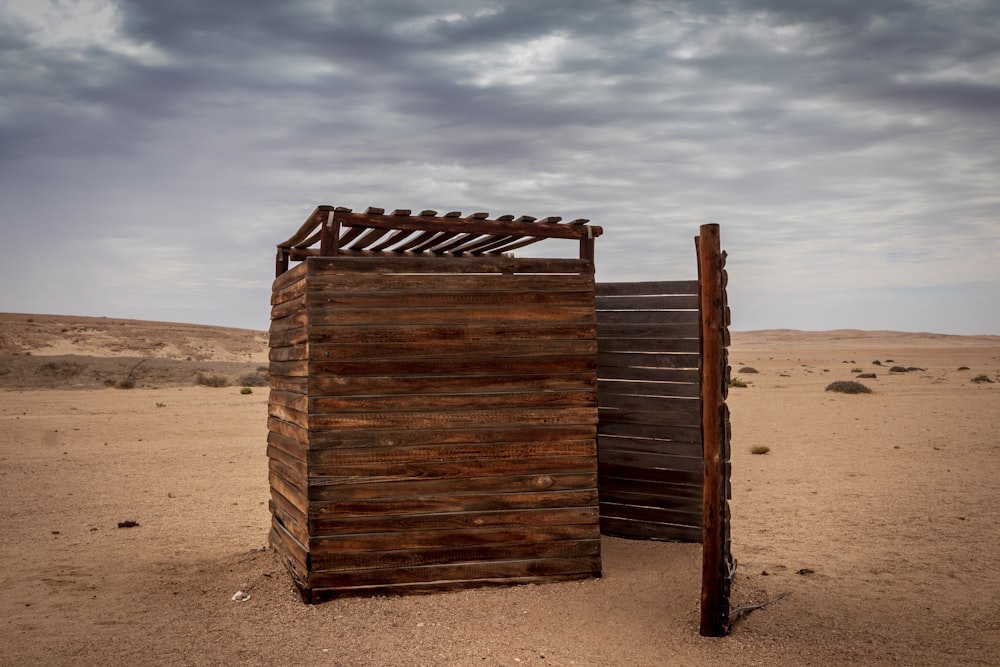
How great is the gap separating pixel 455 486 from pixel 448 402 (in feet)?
2.44

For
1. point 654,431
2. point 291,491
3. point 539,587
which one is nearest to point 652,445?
point 654,431

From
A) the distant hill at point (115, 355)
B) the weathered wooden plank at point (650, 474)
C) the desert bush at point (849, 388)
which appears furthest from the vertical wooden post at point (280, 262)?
the distant hill at point (115, 355)

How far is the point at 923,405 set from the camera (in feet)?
77.5

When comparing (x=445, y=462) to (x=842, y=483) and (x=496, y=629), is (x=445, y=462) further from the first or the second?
(x=842, y=483)

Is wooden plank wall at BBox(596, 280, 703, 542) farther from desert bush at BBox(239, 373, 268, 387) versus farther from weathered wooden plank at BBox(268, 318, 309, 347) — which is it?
desert bush at BBox(239, 373, 268, 387)

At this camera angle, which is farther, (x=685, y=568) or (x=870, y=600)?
(x=685, y=568)

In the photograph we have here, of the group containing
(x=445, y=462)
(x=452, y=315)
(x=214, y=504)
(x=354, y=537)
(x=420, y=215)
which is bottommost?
(x=214, y=504)

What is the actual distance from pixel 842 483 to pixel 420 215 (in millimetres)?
8928

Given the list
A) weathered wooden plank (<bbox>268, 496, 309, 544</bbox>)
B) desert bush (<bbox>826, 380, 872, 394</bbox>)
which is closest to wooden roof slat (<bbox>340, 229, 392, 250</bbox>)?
weathered wooden plank (<bbox>268, 496, 309, 544</bbox>)

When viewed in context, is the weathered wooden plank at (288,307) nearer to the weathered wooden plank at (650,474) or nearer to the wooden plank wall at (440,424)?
the wooden plank wall at (440,424)

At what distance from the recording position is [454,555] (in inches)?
275

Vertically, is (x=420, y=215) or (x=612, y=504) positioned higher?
(x=420, y=215)

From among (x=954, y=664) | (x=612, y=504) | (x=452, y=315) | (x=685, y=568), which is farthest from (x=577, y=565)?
(x=954, y=664)

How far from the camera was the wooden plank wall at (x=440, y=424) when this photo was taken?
265 inches
